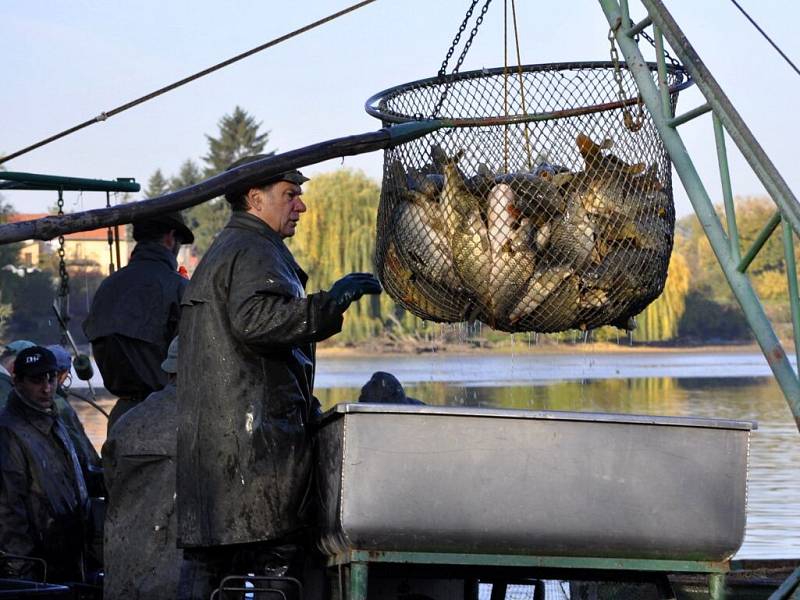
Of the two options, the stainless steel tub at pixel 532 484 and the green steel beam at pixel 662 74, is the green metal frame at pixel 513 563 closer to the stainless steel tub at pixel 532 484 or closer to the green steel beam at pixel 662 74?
the stainless steel tub at pixel 532 484

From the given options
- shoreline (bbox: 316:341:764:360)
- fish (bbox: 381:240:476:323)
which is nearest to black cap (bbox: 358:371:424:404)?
fish (bbox: 381:240:476:323)

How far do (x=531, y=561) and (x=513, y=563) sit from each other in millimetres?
56

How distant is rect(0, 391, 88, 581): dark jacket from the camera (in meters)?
7.75

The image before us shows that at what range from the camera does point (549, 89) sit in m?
7.45

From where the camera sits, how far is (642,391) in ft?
123

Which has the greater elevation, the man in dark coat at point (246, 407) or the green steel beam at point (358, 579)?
the man in dark coat at point (246, 407)

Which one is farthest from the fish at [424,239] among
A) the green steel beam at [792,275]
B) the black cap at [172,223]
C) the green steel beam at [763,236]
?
the black cap at [172,223]

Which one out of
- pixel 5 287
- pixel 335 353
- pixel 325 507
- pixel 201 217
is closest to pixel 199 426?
pixel 325 507

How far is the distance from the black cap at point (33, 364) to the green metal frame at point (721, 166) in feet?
9.70

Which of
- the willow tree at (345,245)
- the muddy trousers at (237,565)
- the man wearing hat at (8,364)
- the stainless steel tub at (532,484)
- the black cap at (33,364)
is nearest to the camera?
the stainless steel tub at (532,484)

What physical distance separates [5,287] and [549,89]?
60.9 metres

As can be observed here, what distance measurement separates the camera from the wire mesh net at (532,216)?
22.4 feet

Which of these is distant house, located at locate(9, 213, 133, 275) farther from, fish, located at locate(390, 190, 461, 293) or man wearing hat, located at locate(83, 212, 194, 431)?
fish, located at locate(390, 190, 461, 293)

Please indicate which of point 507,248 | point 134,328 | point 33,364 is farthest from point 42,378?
point 507,248
